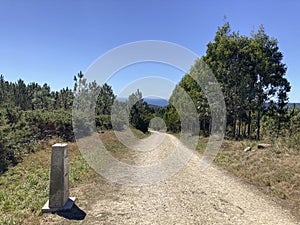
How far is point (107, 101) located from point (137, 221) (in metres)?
38.4

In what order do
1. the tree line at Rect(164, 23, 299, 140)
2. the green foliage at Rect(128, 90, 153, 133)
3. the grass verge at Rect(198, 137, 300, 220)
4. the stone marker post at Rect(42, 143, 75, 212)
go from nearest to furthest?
1. the stone marker post at Rect(42, 143, 75, 212)
2. the grass verge at Rect(198, 137, 300, 220)
3. the tree line at Rect(164, 23, 299, 140)
4. the green foliage at Rect(128, 90, 153, 133)

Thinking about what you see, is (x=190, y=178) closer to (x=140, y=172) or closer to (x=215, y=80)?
(x=140, y=172)

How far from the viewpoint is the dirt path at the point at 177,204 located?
16.7 ft

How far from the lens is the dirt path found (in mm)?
5098

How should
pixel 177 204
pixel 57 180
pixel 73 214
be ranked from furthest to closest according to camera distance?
pixel 177 204 → pixel 57 180 → pixel 73 214

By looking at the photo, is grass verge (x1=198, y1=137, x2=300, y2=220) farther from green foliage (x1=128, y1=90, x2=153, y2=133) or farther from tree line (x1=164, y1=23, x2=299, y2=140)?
green foliage (x1=128, y1=90, x2=153, y2=133)

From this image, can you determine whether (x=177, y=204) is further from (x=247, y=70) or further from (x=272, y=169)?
(x=247, y=70)

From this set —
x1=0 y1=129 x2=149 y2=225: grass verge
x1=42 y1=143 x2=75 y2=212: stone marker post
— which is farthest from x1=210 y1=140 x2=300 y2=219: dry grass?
x1=0 y1=129 x2=149 y2=225: grass verge

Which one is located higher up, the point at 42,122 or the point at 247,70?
the point at 247,70

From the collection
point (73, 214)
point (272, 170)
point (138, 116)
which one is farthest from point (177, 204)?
point (138, 116)

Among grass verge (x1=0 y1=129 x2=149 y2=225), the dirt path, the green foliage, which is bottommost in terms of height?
grass verge (x1=0 y1=129 x2=149 y2=225)

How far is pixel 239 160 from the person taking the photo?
11.5 meters

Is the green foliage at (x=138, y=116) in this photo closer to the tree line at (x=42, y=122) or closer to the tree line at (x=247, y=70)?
the tree line at (x=42, y=122)

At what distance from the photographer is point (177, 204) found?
5.99m
